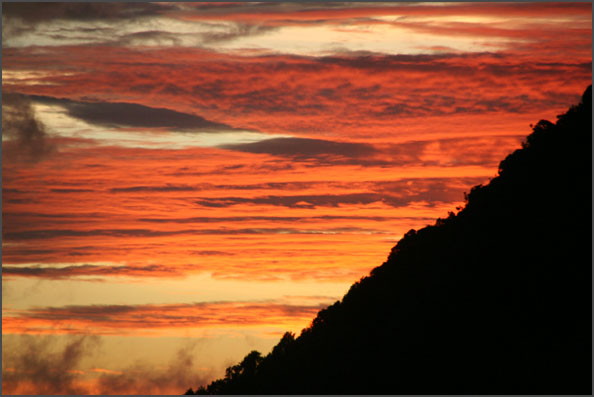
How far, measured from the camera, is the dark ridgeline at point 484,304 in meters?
57.6

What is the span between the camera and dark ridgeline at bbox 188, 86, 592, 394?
5762cm

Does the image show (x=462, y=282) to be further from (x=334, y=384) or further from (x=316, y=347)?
(x=316, y=347)

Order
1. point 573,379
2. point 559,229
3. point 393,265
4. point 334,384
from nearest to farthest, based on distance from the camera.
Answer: point 573,379 < point 559,229 < point 334,384 < point 393,265

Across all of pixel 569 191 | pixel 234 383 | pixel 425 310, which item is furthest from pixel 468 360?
pixel 234 383

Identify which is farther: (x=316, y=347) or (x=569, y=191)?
(x=316, y=347)

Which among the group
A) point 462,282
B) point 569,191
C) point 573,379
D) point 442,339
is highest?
point 569,191

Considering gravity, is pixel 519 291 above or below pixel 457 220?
below

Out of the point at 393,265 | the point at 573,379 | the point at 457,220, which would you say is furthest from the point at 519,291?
the point at 393,265

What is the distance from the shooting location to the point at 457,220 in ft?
297

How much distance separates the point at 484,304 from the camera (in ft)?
228

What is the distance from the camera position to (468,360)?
63219 mm

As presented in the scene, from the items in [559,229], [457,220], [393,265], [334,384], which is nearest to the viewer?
[559,229]

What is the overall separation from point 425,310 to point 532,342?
61.1ft

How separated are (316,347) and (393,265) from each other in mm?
13573
